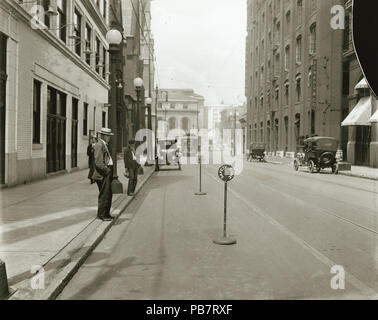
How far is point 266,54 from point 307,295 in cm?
5482

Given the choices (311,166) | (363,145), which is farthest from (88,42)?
(363,145)

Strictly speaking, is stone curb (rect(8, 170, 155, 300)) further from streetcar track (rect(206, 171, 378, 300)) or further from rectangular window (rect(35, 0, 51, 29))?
rectangular window (rect(35, 0, 51, 29))

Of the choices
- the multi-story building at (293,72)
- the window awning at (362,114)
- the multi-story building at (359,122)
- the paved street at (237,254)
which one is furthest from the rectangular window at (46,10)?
the multi-story building at (293,72)

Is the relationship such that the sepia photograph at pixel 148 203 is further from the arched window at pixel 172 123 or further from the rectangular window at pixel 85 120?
the arched window at pixel 172 123

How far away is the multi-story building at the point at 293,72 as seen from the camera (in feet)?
115

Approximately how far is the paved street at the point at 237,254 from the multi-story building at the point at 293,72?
23052 mm

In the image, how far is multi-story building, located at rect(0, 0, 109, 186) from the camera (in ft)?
45.3

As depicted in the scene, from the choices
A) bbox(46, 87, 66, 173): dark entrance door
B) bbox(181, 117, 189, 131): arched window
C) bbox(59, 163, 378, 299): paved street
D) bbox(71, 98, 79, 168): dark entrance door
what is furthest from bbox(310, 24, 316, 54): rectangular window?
Result: bbox(181, 117, 189, 131): arched window

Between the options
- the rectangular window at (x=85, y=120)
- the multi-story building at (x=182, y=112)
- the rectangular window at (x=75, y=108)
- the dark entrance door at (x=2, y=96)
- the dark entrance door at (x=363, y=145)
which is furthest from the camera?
the multi-story building at (x=182, y=112)

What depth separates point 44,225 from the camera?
803 cm

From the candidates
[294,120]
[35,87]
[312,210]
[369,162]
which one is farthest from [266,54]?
[312,210]
